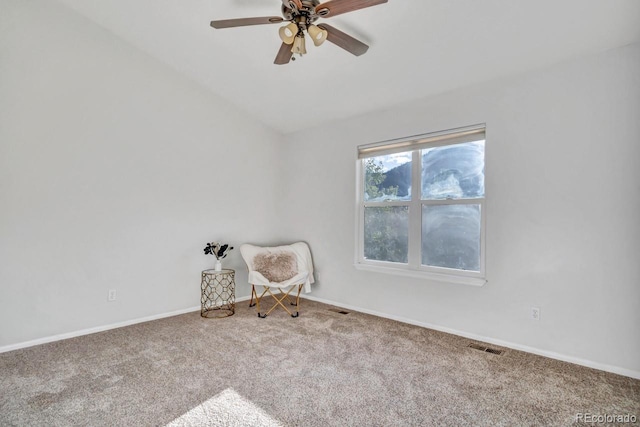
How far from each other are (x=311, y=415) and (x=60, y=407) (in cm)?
140

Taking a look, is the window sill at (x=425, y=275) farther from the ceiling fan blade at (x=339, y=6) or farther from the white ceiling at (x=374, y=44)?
the ceiling fan blade at (x=339, y=6)

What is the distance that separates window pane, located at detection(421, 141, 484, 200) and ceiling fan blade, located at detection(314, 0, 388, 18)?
69.2 inches

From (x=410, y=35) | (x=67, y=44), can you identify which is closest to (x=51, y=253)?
(x=67, y=44)

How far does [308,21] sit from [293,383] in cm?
230

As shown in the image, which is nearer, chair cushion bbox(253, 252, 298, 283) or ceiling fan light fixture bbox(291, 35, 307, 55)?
ceiling fan light fixture bbox(291, 35, 307, 55)

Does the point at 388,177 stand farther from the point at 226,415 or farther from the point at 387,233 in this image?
the point at 226,415

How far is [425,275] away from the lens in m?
3.21

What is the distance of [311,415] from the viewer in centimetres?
180

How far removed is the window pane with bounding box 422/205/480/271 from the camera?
119 inches

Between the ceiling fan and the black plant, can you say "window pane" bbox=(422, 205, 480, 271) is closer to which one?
the ceiling fan

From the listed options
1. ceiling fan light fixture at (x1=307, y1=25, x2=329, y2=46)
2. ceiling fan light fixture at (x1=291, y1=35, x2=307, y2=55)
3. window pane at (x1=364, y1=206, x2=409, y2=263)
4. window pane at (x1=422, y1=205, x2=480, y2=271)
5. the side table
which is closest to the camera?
ceiling fan light fixture at (x1=307, y1=25, x2=329, y2=46)

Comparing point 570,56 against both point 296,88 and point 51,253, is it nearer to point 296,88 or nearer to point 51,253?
point 296,88

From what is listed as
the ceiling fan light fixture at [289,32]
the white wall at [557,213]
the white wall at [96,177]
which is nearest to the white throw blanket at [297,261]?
the white wall at [96,177]

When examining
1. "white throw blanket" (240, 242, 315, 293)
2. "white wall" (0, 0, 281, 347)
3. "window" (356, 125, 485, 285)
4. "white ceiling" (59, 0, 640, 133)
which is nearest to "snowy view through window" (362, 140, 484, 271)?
"window" (356, 125, 485, 285)
